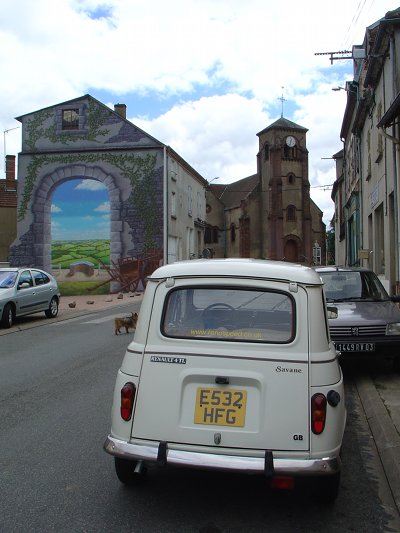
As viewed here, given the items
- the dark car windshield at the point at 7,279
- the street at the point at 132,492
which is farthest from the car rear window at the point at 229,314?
the dark car windshield at the point at 7,279

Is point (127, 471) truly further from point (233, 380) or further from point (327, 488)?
point (327, 488)

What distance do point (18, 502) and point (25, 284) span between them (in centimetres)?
1148

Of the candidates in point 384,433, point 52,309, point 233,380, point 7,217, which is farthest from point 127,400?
point 7,217

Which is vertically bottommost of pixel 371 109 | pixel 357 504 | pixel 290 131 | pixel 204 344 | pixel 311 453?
pixel 357 504

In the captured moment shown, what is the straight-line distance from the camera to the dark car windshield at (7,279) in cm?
1396

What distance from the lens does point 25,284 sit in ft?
47.7

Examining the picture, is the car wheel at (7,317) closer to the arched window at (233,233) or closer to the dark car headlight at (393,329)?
the dark car headlight at (393,329)

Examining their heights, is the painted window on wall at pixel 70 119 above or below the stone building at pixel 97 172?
above

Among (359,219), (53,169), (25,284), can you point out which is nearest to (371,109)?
(359,219)

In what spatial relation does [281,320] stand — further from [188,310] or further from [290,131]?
[290,131]

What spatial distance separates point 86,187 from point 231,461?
30298mm

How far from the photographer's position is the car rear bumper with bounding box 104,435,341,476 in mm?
3223

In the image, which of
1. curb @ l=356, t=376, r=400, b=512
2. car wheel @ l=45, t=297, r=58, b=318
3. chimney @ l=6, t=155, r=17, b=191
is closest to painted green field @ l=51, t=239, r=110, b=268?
chimney @ l=6, t=155, r=17, b=191

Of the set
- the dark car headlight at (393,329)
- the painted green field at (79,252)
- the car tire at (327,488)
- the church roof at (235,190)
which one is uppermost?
the church roof at (235,190)
